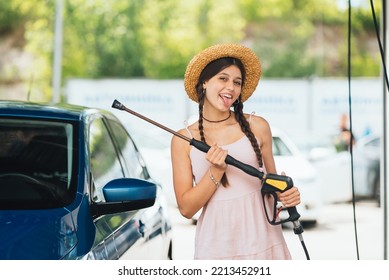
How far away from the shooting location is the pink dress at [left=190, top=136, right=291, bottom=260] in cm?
329

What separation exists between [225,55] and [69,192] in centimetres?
85

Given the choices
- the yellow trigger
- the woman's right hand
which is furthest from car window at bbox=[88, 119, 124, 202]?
the yellow trigger

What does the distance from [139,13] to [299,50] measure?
5.75 metres

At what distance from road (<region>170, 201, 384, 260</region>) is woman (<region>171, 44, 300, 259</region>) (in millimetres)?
586

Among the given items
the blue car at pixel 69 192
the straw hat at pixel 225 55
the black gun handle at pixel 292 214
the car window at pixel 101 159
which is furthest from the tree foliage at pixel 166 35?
the black gun handle at pixel 292 214

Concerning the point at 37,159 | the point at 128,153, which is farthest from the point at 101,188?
the point at 128,153

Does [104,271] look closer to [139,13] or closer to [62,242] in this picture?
[62,242]

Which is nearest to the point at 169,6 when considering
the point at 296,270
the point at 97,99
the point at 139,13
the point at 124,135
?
the point at 139,13

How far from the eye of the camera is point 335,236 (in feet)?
26.9

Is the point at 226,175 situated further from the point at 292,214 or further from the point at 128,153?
the point at 128,153

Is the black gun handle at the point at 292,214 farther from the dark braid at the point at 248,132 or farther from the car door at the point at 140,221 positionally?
Answer: the car door at the point at 140,221

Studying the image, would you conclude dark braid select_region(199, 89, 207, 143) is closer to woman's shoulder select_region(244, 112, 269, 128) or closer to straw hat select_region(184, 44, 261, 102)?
straw hat select_region(184, 44, 261, 102)

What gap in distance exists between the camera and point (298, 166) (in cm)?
784

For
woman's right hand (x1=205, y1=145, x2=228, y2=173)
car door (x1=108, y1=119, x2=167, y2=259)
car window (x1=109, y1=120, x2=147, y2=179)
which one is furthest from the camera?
car window (x1=109, y1=120, x2=147, y2=179)
